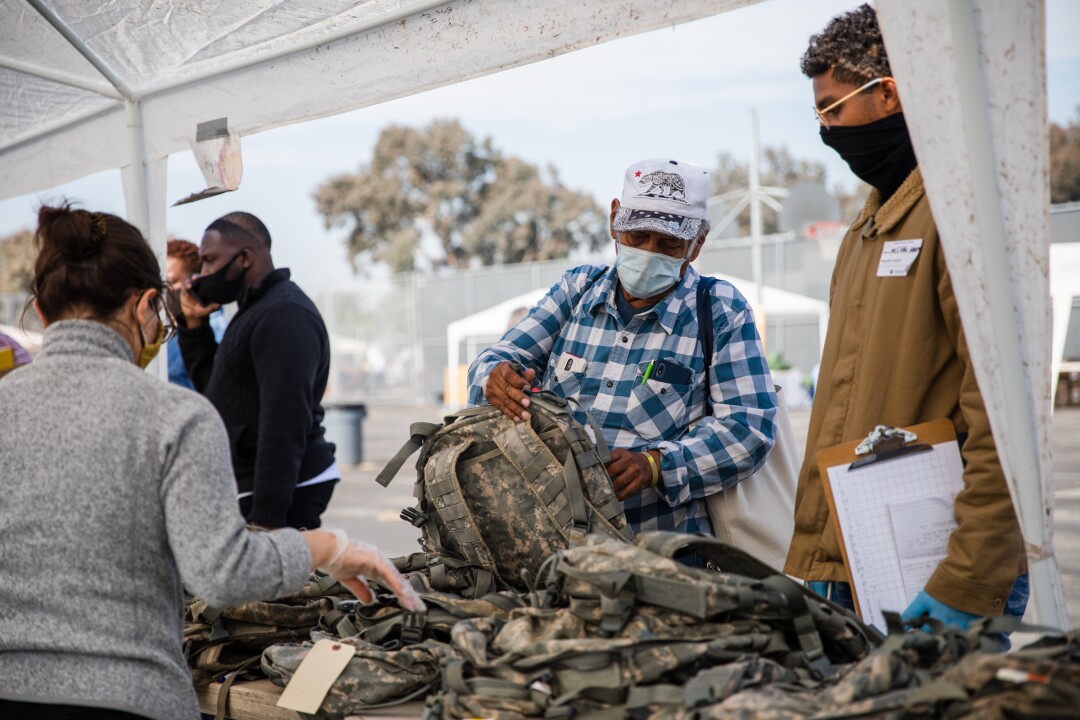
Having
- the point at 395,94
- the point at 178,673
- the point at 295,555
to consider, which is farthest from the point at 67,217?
the point at 395,94

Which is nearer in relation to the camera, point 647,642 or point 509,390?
point 647,642

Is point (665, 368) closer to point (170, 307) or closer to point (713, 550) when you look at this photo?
point (713, 550)

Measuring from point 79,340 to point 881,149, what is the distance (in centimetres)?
179

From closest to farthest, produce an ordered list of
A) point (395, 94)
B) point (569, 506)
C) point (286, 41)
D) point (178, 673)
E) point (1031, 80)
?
1. point (1031, 80)
2. point (178, 673)
3. point (569, 506)
4. point (395, 94)
5. point (286, 41)

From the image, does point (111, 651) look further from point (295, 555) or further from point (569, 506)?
point (569, 506)

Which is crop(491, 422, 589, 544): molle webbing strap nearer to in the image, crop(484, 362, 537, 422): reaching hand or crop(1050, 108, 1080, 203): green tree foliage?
crop(484, 362, 537, 422): reaching hand

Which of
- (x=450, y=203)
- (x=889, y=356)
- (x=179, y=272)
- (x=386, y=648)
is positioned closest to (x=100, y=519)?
(x=386, y=648)

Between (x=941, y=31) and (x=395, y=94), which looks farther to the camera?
(x=395, y=94)

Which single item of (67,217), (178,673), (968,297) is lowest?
(178,673)

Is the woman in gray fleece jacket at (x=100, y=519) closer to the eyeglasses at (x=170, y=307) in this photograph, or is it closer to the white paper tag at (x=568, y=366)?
the eyeglasses at (x=170, y=307)

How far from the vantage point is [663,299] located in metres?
A: 2.86

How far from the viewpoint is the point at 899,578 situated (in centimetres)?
213

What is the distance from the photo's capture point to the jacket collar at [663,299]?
281 centimetres

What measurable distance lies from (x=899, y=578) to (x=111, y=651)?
1.62 meters
